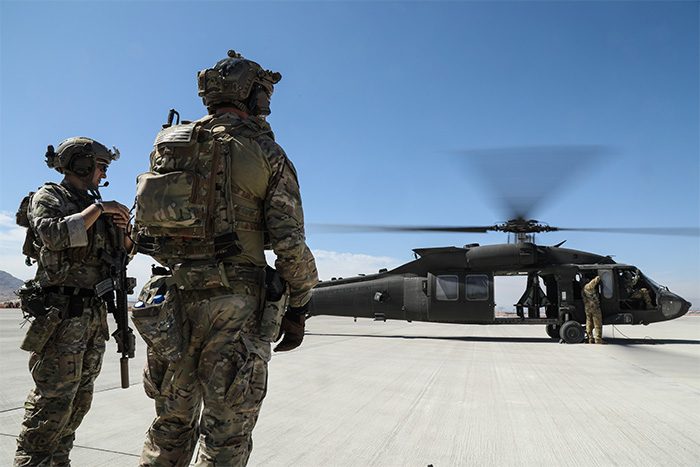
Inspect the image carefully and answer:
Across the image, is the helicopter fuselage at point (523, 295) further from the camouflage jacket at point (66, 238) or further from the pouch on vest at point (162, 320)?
the pouch on vest at point (162, 320)

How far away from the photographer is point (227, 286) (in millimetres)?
1789

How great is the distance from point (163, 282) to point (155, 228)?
243 mm

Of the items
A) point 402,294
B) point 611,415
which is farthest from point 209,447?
point 402,294

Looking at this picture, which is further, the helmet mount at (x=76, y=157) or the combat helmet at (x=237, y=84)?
the helmet mount at (x=76, y=157)

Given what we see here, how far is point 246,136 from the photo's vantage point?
6.44 ft

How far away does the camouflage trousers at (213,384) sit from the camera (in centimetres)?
167

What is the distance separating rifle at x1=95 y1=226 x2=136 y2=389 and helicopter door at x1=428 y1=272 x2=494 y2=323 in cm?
939

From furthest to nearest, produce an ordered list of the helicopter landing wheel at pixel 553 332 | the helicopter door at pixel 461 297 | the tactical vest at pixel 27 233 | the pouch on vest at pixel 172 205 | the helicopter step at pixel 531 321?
the helicopter landing wheel at pixel 553 332 → the helicopter door at pixel 461 297 → the helicopter step at pixel 531 321 → the tactical vest at pixel 27 233 → the pouch on vest at pixel 172 205

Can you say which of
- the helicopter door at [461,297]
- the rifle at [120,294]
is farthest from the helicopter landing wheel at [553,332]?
the rifle at [120,294]

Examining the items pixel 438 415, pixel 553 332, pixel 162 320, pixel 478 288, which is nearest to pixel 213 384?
pixel 162 320

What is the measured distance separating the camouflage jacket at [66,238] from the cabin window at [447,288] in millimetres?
9543

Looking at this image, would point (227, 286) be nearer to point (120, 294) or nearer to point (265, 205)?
point (265, 205)

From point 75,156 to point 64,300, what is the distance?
2.99 feet

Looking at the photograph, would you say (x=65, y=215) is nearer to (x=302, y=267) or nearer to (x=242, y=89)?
(x=242, y=89)
